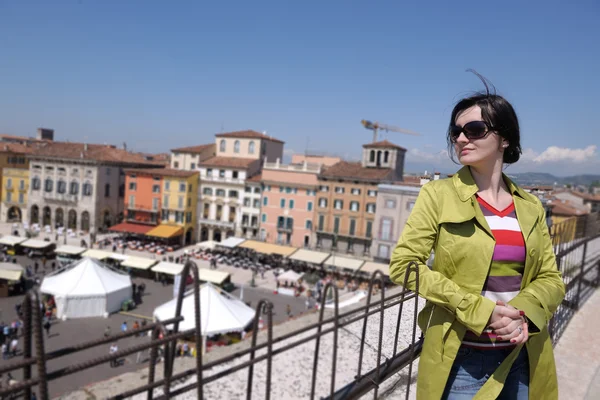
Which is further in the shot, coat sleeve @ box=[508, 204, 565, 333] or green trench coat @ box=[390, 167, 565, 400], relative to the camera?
coat sleeve @ box=[508, 204, 565, 333]

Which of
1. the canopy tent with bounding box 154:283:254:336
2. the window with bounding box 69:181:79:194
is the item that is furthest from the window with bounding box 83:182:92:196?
the canopy tent with bounding box 154:283:254:336

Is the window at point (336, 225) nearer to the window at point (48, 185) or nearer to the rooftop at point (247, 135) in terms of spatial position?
the rooftop at point (247, 135)

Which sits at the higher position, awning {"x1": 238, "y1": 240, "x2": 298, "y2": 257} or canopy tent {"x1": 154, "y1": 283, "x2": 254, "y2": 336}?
canopy tent {"x1": 154, "y1": 283, "x2": 254, "y2": 336}

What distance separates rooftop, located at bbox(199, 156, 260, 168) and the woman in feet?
150

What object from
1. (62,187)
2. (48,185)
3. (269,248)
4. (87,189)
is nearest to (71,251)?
(269,248)

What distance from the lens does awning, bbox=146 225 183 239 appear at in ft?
148

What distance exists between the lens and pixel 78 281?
22.4m

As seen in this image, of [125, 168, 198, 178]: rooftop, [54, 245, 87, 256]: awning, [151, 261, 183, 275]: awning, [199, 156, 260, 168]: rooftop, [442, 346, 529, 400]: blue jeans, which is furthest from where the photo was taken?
[199, 156, 260, 168]: rooftop

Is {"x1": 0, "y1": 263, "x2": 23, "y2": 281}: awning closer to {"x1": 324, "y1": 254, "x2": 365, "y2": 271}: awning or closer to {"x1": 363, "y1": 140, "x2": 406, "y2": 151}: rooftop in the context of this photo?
Answer: {"x1": 324, "y1": 254, "x2": 365, "y2": 271}: awning

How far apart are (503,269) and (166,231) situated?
4607 cm

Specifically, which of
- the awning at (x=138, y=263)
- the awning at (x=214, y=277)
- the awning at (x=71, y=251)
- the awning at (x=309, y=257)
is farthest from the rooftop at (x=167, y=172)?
the awning at (x=214, y=277)

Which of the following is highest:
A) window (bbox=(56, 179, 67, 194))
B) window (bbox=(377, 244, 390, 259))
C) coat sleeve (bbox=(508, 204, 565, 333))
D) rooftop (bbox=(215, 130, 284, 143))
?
rooftop (bbox=(215, 130, 284, 143))

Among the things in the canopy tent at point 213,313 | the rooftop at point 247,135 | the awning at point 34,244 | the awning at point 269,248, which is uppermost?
the rooftop at point 247,135

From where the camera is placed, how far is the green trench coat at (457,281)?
2299mm
